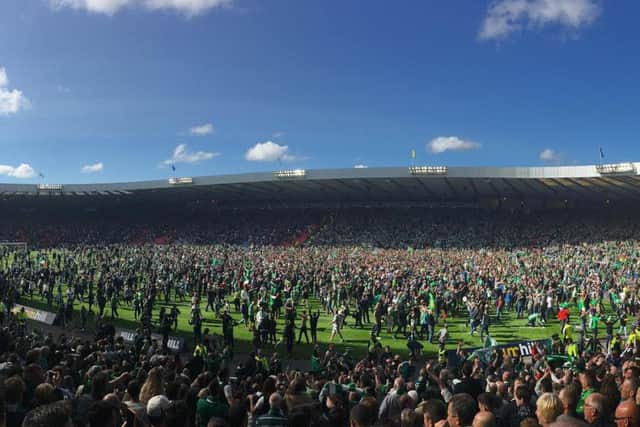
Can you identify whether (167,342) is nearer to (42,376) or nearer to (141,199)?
(42,376)

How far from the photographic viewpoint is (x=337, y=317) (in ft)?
A: 57.9

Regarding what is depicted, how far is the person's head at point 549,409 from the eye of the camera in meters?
4.51

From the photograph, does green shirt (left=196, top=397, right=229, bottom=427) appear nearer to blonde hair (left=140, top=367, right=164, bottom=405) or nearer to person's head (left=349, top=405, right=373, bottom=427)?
blonde hair (left=140, top=367, right=164, bottom=405)

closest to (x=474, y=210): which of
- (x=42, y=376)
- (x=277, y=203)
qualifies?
(x=277, y=203)

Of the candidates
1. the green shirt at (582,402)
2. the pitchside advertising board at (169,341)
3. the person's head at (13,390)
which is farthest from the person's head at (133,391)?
the pitchside advertising board at (169,341)

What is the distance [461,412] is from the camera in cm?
435

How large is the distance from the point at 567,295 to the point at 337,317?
12956mm

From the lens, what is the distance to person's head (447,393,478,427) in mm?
4328

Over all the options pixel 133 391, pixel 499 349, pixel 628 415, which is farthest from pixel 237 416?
pixel 499 349

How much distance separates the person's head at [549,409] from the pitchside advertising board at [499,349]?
8.15 m

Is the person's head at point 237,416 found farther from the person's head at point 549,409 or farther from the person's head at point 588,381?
the person's head at point 588,381

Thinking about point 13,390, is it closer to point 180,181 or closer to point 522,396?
point 522,396

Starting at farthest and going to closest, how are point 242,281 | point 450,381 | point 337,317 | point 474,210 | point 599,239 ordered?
point 474,210 → point 599,239 → point 242,281 → point 337,317 → point 450,381

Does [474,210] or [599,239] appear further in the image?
[474,210]
